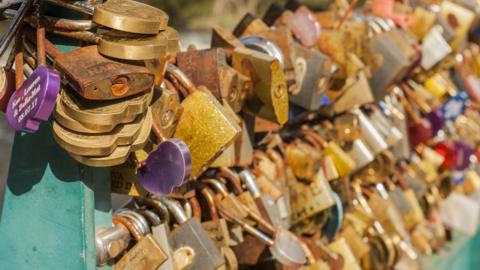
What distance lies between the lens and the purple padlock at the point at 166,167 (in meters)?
1.03

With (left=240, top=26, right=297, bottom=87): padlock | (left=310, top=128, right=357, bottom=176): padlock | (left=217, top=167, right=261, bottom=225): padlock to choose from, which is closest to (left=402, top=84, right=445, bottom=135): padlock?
(left=310, top=128, right=357, bottom=176): padlock

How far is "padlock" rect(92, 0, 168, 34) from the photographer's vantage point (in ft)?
3.09

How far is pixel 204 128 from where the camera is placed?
1170 millimetres

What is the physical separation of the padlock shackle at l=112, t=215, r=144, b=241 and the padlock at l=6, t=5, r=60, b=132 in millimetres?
269

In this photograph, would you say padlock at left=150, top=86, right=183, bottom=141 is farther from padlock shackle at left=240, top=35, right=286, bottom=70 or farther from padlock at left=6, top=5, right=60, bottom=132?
padlock shackle at left=240, top=35, right=286, bottom=70

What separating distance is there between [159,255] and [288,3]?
33.5 inches

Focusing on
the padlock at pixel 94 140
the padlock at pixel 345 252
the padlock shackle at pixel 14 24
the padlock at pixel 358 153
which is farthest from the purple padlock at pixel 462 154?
the padlock shackle at pixel 14 24

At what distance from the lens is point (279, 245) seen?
4.26 feet

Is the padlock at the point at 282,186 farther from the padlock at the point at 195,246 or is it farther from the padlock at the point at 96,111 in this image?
the padlock at the point at 96,111

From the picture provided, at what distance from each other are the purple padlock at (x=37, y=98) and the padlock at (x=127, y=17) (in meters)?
0.09

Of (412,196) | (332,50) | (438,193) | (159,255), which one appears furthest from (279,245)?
(438,193)

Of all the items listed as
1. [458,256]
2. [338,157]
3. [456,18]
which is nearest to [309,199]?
[338,157]

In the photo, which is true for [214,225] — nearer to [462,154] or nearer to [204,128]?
[204,128]

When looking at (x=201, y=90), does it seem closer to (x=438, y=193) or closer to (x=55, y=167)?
(x=55, y=167)
